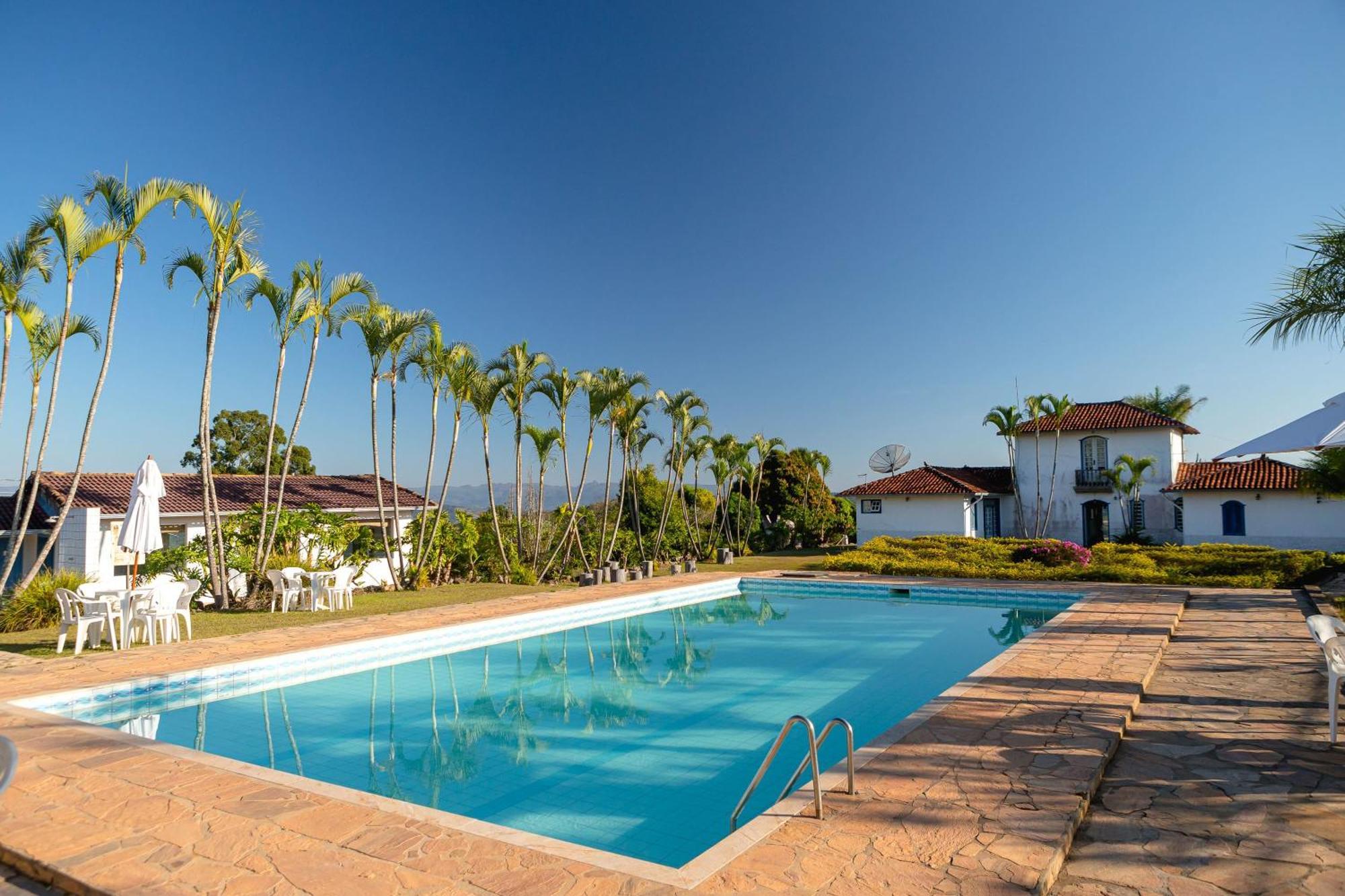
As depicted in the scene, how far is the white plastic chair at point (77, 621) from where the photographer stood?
9.40m

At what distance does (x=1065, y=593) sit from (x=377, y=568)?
669 inches

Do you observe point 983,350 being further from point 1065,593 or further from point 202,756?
point 202,756

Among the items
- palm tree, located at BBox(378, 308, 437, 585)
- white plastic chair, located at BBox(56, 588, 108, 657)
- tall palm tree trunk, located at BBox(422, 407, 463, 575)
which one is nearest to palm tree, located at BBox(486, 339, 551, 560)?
tall palm tree trunk, located at BBox(422, 407, 463, 575)

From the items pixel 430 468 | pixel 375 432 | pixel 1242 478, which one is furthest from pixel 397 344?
pixel 1242 478

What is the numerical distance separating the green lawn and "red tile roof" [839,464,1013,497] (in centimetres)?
1005

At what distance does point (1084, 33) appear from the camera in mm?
14281

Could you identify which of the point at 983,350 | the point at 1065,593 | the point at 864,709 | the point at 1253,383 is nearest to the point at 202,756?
the point at 864,709

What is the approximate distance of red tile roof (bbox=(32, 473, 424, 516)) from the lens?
17234 mm

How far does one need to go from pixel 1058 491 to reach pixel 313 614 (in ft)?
93.7

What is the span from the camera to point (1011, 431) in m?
29.0

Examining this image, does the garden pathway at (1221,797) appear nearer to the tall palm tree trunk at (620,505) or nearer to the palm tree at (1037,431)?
the tall palm tree trunk at (620,505)

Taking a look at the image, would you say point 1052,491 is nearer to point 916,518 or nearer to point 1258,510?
point 916,518

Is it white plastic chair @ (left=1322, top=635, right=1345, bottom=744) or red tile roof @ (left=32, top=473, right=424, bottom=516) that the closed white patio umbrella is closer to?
red tile roof @ (left=32, top=473, right=424, bottom=516)

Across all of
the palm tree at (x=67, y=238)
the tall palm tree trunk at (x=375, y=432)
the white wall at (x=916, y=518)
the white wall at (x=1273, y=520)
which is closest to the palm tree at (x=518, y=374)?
the tall palm tree trunk at (x=375, y=432)
